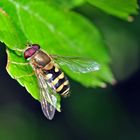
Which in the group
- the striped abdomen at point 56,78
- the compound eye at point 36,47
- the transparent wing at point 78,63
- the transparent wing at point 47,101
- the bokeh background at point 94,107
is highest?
the compound eye at point 36,47

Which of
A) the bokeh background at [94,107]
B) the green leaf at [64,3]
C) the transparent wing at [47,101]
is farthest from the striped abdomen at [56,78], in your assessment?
the bokeh background at [94,107]

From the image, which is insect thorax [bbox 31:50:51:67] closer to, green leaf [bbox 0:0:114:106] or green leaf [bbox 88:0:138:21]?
green leaf [bbox 0:0:114:106]

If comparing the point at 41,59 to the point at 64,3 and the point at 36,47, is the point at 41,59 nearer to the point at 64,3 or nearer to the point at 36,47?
the point at 36,47

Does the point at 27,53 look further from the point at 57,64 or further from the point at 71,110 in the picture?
the point at 71,110

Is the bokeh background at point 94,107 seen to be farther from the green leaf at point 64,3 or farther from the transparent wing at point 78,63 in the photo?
the transparent wing at point 78,63

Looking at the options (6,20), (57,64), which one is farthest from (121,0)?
(6,20)

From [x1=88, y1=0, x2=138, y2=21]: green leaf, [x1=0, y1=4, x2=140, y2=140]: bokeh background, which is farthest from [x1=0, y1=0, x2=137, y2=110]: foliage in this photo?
[x1=0, y1=4, x2=140, y2=140]: bokeh background
